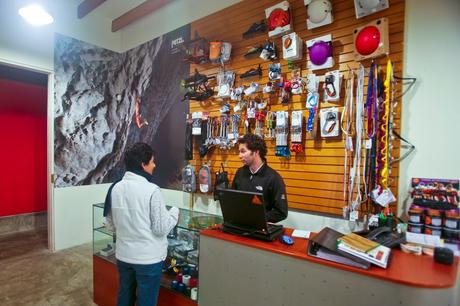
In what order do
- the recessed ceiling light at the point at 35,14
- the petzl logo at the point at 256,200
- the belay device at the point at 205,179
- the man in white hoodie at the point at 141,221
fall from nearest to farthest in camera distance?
the petzl logo at the point at 256,200 → the man in white hoodie at the point at 141,221 → the recessed ceiling light at the point at 35,14 → the belay device at the point at 205,179

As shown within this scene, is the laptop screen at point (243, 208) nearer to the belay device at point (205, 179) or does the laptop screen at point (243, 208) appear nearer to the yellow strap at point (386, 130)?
the yellow strap at point (386, 130)

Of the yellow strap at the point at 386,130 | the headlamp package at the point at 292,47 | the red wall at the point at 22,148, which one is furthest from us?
the red wall at the point at 22,148

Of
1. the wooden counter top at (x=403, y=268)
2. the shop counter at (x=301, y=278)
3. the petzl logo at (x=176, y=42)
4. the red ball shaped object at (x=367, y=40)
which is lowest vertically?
the shop counter at (x=301, y=278)

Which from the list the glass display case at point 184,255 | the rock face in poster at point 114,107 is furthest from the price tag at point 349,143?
the rock face in poster at point 114,107

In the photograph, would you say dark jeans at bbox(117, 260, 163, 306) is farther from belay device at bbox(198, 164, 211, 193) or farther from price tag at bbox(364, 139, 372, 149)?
price tag at bbox(364, 139, 372, 149)

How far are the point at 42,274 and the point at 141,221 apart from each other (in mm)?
2645

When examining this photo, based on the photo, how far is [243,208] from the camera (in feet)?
5.25

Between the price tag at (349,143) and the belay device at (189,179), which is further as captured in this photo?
the belay device at (189,179)

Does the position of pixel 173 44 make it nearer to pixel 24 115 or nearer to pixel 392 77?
pixel 392 77

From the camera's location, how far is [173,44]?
13.1ft

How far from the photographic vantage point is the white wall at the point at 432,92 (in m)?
2.04

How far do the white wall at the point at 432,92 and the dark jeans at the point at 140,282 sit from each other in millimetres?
2014

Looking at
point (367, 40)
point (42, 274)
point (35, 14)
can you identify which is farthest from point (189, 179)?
point (35, 14)

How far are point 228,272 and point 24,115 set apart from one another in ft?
17.7
